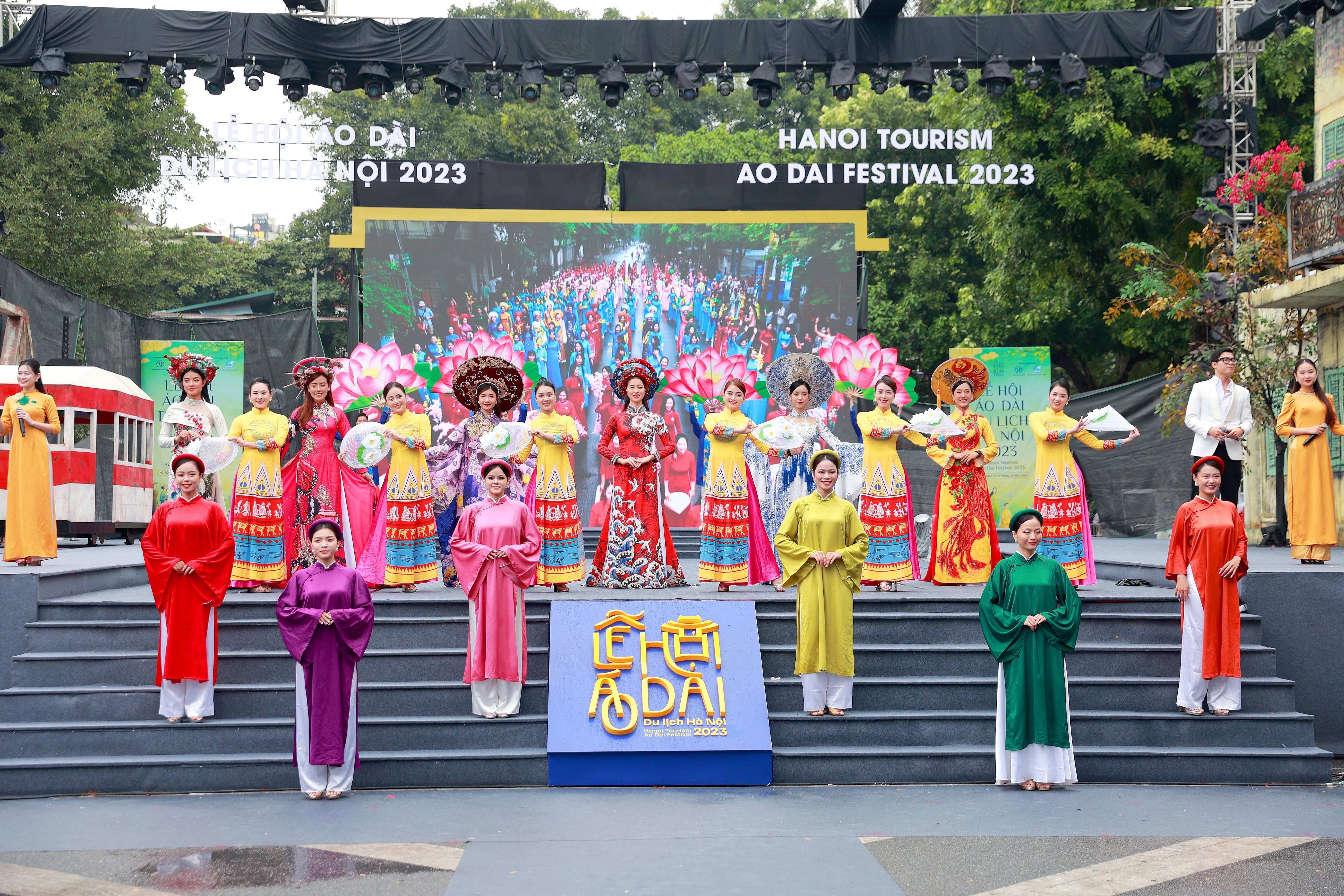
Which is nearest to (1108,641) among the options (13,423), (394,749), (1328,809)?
(1328,809)

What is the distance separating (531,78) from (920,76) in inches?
151

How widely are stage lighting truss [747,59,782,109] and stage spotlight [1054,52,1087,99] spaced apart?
109 inches

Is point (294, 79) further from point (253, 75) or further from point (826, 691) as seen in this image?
point (826, 691)

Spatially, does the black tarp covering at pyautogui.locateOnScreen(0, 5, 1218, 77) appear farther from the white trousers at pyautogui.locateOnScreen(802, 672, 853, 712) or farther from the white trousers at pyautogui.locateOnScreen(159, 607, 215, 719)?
the white trousers at pyautogui.locateOnScreen(802, 672, 853, 712)

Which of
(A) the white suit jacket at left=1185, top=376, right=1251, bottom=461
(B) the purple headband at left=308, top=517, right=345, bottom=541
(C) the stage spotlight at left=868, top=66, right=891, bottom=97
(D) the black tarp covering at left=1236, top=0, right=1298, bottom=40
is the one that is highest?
(D) the black tarp covering at left=1236, top=0, right=1298, bottom=40

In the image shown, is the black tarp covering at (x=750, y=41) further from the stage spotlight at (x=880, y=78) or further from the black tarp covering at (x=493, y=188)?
the black tarp covering at (x=493, y=188)

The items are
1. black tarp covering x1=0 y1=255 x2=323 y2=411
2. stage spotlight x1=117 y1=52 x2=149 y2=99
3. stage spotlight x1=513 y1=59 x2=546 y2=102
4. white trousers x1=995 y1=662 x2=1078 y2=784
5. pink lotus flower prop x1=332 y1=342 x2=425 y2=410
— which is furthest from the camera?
black tarp covering x1=0 y1=255 x2=323 y2=411

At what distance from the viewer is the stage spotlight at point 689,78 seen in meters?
12.1

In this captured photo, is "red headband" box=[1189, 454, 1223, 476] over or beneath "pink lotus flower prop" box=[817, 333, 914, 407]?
beneath

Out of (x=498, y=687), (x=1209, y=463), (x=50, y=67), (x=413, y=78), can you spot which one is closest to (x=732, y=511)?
(x=498, y=687)

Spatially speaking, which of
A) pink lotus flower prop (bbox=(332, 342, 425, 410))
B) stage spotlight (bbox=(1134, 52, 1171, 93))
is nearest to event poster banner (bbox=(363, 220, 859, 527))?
stage spotlight (bbox=(1134, 52, 1171, 93))

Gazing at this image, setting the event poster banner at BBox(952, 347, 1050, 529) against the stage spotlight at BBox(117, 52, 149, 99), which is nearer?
the stage spotlight at BBox(117, 52, 149, 99)

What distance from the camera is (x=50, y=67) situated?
11461 mm

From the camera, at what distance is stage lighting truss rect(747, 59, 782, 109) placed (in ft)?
39.6
